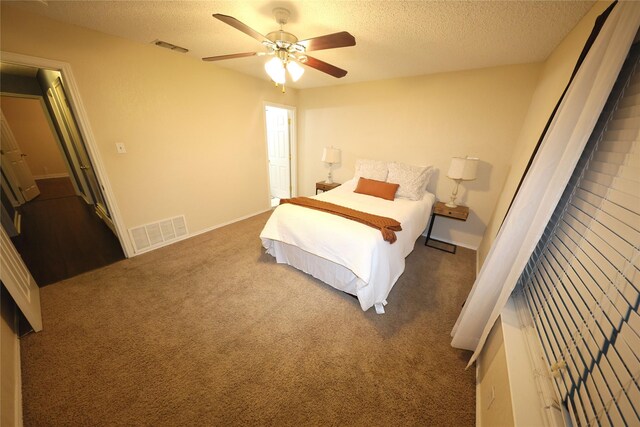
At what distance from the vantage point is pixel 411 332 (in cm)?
174

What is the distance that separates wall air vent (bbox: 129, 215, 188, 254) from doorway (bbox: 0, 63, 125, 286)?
9.5 inches

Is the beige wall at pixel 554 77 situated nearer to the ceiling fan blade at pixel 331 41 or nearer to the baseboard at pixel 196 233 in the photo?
the ceiling fan blade at pixel 331 41

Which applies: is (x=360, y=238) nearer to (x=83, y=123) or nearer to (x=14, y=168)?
(x=83, y=123)

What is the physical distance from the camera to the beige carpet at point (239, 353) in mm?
1228

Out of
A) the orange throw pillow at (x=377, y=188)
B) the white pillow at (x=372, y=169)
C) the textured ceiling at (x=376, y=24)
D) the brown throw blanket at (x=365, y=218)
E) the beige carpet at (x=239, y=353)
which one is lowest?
the beige carpet at (x=239, y=353)

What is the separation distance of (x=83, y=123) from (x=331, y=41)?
2508mm

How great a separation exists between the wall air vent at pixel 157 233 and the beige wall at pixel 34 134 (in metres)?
4.24

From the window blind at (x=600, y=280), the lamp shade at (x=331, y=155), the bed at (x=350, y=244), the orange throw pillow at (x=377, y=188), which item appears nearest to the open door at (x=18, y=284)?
the bed at (x=350, y=244)

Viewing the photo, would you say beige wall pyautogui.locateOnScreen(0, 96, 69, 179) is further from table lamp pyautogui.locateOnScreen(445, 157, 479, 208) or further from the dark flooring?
table lamp pyautogui.locateOnScreen(445, 157, 479, 208)

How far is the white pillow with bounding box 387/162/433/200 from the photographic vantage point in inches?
115

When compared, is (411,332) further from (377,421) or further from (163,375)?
(163,375)

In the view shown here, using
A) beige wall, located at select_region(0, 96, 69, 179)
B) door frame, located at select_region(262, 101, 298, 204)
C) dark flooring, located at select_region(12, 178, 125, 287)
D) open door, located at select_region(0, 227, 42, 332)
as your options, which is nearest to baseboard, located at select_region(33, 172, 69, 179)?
beige wall, located at select_region(0, 96, 69, 179)

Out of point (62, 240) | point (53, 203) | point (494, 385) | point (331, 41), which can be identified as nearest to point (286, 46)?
point (331, 41)

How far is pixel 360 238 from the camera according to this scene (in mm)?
1860
